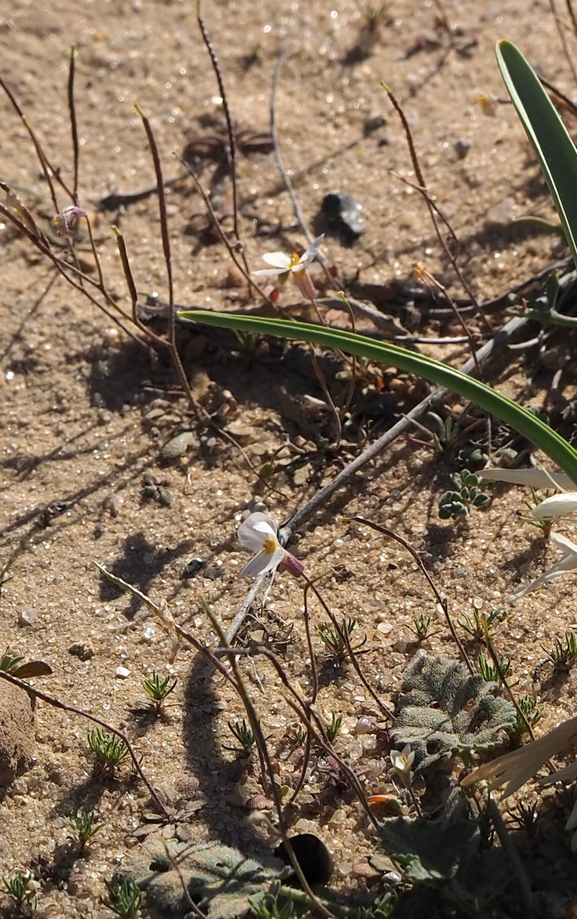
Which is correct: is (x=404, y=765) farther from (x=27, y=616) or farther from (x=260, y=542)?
(x=27, y=616)

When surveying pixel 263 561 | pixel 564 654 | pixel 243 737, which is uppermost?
pixel 263 561

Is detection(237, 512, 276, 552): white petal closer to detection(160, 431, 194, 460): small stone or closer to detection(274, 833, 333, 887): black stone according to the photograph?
detection(274, 833, 333, 887): black stone

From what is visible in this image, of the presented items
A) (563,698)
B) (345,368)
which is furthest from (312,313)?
(563,698)

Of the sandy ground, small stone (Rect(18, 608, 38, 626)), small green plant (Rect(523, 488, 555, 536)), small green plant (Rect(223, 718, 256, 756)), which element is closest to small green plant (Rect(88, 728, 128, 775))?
the sandy ground

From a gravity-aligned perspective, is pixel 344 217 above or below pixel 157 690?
above

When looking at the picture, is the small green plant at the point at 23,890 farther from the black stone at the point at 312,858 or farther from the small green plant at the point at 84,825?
the black stone at the point at 312,858

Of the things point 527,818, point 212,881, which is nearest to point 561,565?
point 527,818
